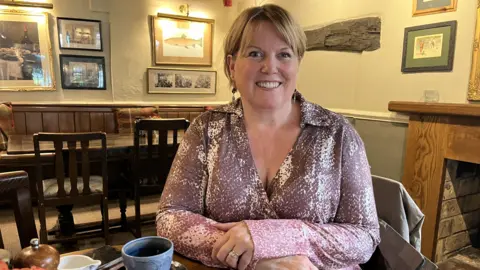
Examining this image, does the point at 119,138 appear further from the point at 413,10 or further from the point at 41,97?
the point at 413,10

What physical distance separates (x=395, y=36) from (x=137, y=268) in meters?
2.53

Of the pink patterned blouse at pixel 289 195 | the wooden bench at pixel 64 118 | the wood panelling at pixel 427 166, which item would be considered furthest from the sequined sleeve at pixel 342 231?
the wooden bench at pixel 64 118

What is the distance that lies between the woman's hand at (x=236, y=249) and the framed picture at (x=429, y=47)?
6.81ft

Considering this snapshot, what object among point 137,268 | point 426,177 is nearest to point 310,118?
point 137,268

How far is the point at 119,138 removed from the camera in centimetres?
295

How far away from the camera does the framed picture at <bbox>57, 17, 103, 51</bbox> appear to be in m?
3.80

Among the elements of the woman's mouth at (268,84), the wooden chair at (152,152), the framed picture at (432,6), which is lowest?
the wooden chair at (152,152)

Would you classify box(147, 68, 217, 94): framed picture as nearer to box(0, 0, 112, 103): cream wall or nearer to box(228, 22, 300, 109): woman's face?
box(0, 0, 112, 103): cream wall

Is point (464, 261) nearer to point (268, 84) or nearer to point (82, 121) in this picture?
point (268, 84)

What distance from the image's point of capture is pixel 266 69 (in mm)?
914

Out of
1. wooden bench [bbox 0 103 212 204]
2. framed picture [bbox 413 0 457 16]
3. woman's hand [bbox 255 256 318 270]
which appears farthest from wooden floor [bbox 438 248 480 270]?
wooden bench [bbox 0 103 212 204]

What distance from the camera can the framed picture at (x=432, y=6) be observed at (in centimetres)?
212

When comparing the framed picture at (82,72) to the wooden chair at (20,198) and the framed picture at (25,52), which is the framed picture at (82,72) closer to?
the framed picture at (25,52)

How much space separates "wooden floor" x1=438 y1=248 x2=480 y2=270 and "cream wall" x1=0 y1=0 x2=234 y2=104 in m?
3.45
